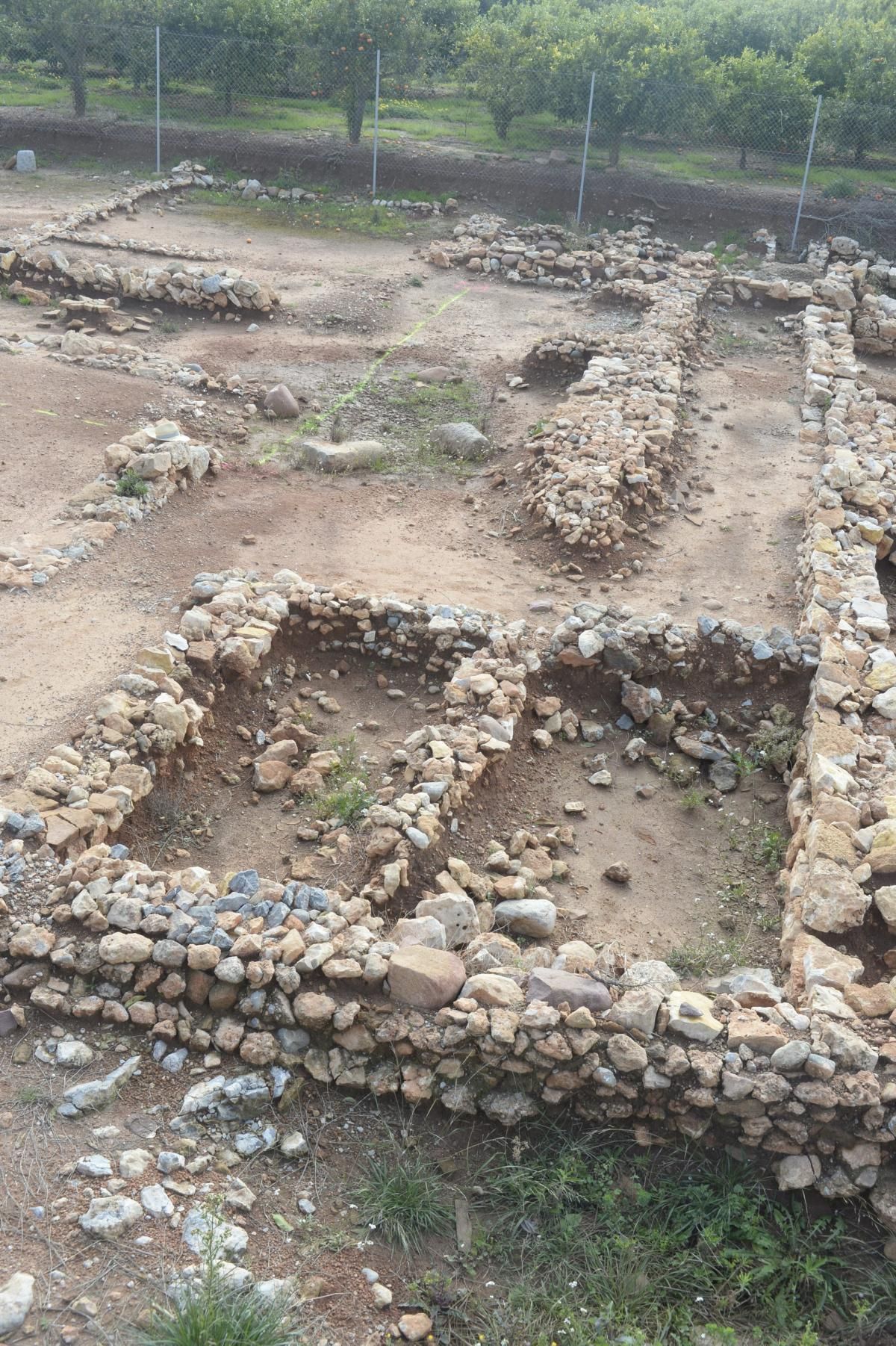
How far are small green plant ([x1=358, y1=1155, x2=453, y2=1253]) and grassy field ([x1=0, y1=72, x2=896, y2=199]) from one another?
21107 mm

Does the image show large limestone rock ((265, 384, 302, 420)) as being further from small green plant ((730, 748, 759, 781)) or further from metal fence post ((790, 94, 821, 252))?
metal fence post ((790, 94, 821, 252))

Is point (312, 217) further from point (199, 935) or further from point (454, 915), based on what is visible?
point (199, 935)

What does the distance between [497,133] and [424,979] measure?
22792mm

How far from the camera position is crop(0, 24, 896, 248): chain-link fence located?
22.0m

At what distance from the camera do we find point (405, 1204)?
194 inches

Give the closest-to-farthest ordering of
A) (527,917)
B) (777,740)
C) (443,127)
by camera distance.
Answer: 1. (527,917)
2. (777,740)
3. (443,127)

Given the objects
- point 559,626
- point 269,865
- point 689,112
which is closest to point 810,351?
point 559,626

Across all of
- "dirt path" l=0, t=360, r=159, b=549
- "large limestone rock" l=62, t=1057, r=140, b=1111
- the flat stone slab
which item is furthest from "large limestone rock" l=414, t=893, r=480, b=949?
the flat stone slab

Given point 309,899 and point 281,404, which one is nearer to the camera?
point 309,899

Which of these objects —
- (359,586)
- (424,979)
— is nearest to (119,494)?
(359,586)

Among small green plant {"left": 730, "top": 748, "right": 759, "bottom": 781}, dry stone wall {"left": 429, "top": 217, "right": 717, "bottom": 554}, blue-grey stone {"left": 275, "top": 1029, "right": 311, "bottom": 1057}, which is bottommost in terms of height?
small green plant {"left": 730, "top": 748, "right": 759, "bottom": 781}

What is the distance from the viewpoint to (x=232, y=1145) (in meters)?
5.09

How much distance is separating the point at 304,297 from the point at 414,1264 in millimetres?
14054

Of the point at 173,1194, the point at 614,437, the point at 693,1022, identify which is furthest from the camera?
the point at 614,437
